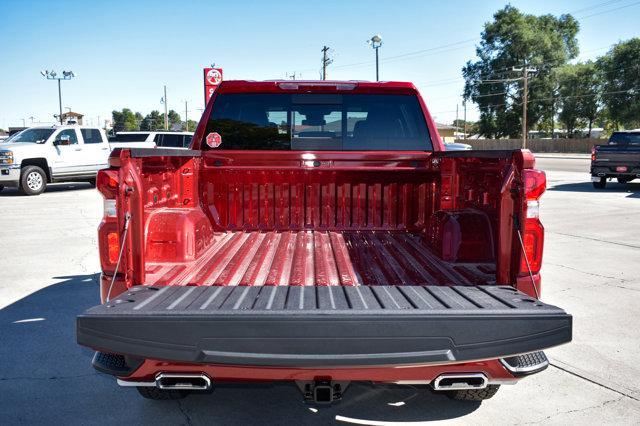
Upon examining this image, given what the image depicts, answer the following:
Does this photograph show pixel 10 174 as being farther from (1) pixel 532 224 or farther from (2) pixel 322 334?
(1) pixel 532 224

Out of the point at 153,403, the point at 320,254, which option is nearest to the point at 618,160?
the point at 320,254

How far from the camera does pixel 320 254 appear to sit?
158 inches

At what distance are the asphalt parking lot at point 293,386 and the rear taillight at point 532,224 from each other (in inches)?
40.7

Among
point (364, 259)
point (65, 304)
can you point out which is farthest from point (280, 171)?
point (65, 304)

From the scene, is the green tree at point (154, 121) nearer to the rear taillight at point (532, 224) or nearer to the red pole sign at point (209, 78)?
the red pole sign at point (209, 78)

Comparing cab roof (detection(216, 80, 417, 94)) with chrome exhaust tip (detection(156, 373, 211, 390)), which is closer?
Answer: chrome exhaust tip (detection(156, 373, 211, 390))

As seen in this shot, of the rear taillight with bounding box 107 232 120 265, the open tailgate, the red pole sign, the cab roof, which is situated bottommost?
the open tailgate

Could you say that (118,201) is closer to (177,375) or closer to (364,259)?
(177,375)

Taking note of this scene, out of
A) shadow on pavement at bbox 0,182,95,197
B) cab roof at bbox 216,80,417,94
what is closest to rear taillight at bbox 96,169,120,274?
cab roof at bbox 216,80,417,94

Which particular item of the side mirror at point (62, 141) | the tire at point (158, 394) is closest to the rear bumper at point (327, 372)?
the tire at point (158, 394)

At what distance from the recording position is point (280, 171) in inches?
180

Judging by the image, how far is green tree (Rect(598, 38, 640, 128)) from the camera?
6512cm

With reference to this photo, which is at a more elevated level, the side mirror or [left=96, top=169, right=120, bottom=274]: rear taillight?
the side mirror

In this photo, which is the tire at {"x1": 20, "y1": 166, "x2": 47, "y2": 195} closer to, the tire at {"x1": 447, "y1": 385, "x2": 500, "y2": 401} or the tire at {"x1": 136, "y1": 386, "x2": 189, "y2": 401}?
the tire at {"x1": 136, "y1": 386, "x2": 189, "y2": 401}
